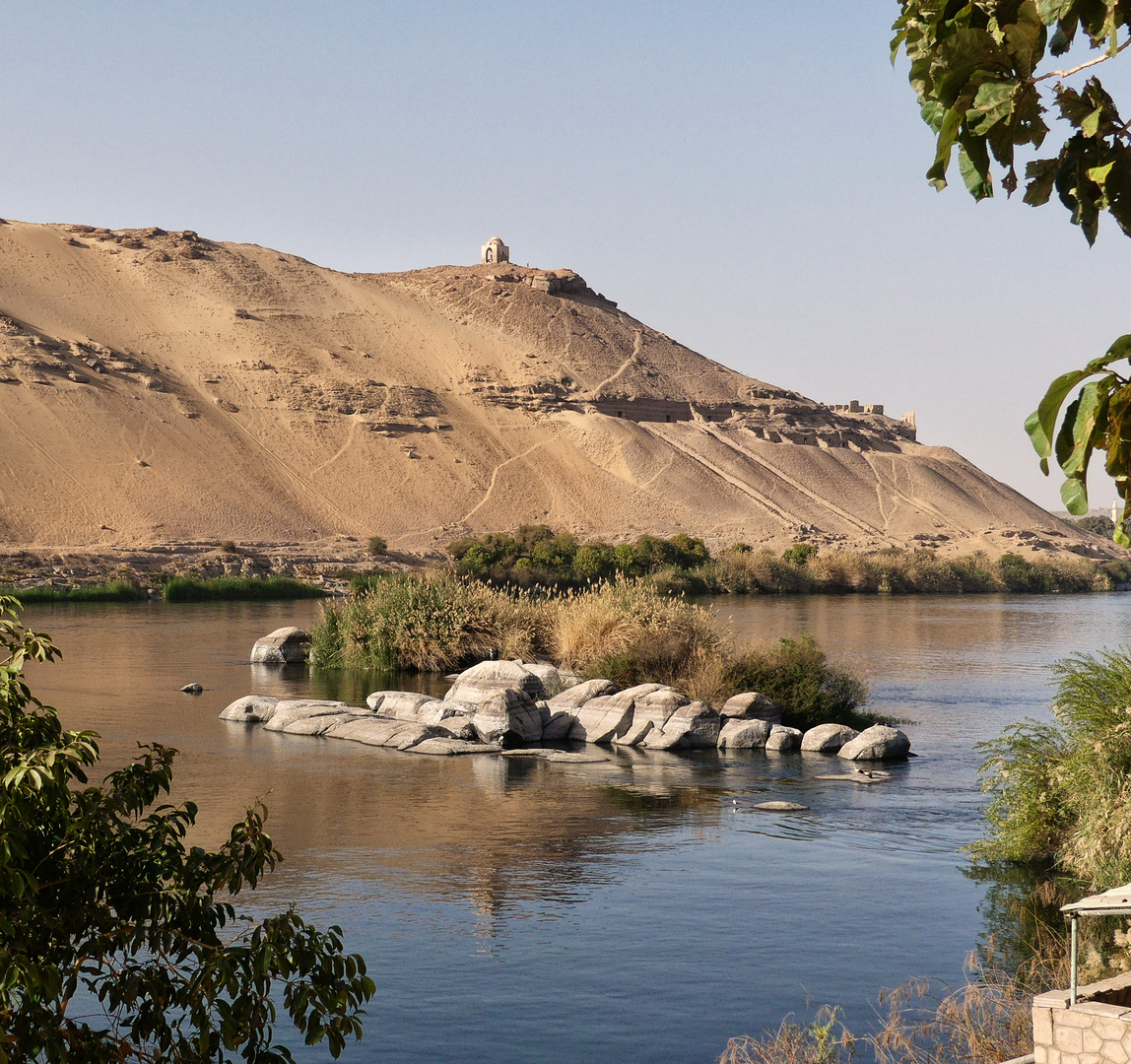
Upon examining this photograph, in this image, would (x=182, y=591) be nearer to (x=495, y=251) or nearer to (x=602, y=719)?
(x=602, y=719)

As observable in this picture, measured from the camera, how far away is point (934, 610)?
4612cm

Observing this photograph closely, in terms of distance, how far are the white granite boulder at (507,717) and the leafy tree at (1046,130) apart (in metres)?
14.4

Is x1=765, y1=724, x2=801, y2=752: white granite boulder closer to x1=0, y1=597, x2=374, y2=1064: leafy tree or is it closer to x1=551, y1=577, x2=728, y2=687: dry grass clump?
x1=551, y1=577, x2=728, y2=687: dry grass clump

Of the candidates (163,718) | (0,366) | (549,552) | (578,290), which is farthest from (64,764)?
(578,290)

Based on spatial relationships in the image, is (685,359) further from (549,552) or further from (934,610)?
(934,610)

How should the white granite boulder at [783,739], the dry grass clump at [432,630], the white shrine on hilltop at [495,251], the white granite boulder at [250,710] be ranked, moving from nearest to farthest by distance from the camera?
1. the white granite boulder at [783,739]
2. the white granite boulder at [250,710]
3. the dry grass clump at [432,630]
4. the white shrine on hilltop at [495,251]

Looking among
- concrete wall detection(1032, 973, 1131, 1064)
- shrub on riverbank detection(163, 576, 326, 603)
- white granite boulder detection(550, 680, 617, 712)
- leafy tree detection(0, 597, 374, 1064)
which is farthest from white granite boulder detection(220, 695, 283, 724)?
shrub on riverbank detection(163, 576, 326, 603)

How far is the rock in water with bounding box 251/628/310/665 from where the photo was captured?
2648 centimetres

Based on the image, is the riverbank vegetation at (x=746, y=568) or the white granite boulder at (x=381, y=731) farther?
the riverbank vegetation at (x=746, y=568)

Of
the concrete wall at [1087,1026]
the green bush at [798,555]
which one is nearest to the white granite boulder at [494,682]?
the concrete wall at [1087,1026]

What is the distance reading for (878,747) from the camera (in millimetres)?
16172

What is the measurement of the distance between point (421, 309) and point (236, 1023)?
334 feet

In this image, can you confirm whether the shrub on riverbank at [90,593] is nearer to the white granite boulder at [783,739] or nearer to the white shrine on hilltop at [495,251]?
the white granite boulder at [783,739]

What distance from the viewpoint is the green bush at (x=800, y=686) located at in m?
18.5
